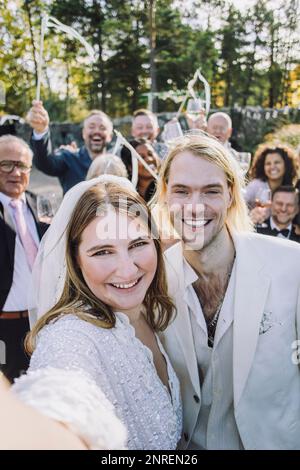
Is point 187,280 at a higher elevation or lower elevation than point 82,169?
lower

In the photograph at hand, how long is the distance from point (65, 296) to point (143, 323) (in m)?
0.43

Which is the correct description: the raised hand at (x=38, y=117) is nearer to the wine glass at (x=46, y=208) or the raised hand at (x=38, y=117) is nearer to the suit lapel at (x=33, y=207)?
the suit lapel at (x=33, y=207)

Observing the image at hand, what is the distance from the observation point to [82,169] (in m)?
5.36

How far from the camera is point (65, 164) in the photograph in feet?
17.7

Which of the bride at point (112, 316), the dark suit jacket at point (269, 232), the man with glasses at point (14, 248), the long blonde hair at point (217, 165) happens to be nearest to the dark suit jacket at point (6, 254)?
the man with glasses at point (14, 248)

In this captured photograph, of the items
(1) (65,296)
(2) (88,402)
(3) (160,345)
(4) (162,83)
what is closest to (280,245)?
(3) (160,345)

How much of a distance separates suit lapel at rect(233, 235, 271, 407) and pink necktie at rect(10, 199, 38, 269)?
71.7 inches

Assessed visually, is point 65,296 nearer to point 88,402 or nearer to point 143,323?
point 143,323

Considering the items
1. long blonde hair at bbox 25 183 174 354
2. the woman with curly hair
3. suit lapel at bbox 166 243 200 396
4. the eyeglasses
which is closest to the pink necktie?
the eyeglasses

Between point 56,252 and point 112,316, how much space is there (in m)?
0.53

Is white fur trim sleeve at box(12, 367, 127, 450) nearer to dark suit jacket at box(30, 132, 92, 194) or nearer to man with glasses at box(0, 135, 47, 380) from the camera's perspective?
man with glasses at box(0, 135, 47, 380)

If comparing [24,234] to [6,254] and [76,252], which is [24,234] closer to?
[6,254]

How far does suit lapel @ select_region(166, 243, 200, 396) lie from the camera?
2.17 m

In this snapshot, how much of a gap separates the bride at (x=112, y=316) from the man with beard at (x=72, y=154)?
308 cm
